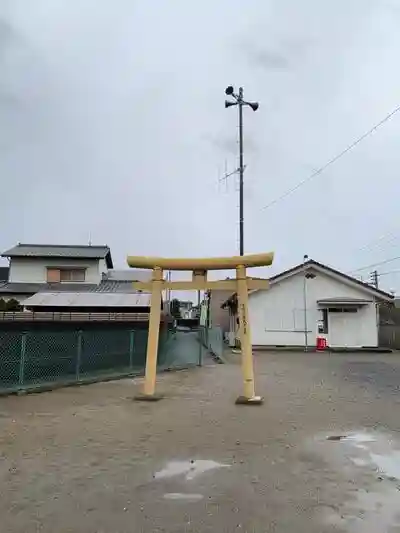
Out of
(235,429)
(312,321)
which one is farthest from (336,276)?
(235,429)

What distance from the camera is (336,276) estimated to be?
2680 centimetres

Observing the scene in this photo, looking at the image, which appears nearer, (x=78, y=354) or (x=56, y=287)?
(x=78, y=354)

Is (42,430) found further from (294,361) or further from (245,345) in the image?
(294,361)

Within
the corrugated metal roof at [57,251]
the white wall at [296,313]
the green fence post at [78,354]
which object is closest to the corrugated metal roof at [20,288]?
the corrugated metal roof at [57,251]

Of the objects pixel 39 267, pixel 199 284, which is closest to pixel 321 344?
pixel 199 284

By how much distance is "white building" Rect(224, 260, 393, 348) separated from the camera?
86.7ft

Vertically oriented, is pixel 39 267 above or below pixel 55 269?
above

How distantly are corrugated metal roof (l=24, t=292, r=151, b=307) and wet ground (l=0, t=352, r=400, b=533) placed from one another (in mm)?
10223

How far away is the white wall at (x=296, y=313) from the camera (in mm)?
26484

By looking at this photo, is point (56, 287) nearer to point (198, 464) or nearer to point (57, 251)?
point (57, 251)

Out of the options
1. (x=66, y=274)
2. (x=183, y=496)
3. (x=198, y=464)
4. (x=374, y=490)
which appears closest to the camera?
(x=183, y=496)

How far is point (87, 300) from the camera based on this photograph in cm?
2131

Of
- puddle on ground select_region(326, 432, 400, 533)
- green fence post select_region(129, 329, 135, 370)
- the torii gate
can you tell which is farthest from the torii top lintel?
puddle on ground select_region(326, 432, 400, 533)

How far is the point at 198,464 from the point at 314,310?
22394mm
